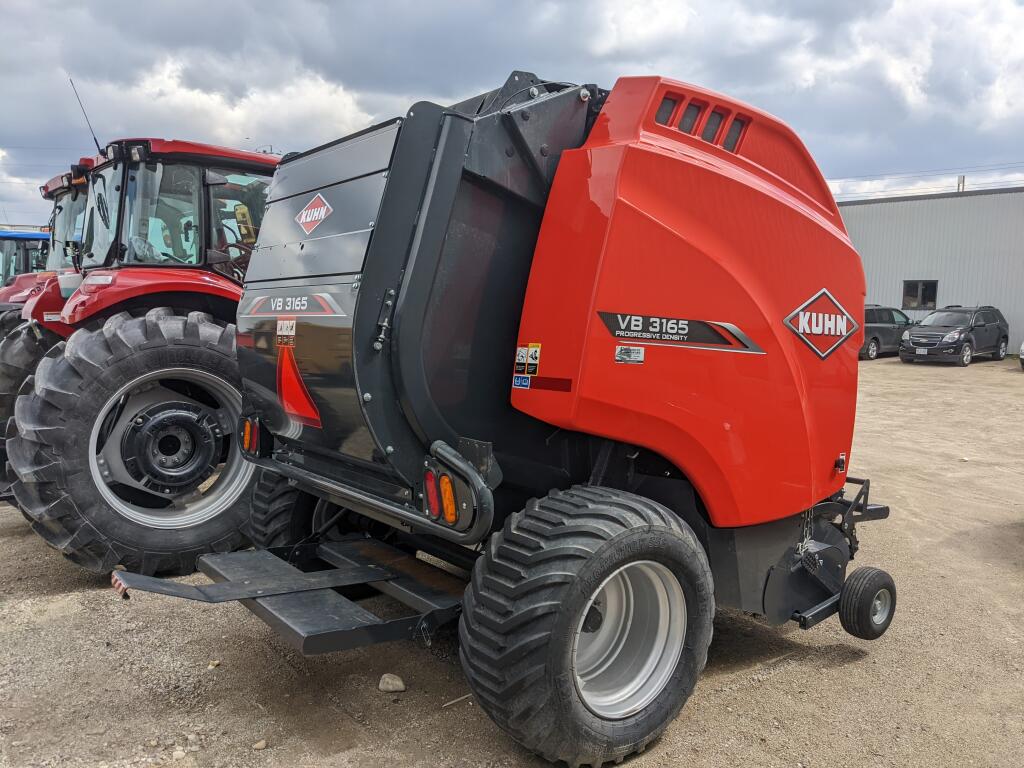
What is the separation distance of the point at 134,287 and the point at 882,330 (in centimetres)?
2108

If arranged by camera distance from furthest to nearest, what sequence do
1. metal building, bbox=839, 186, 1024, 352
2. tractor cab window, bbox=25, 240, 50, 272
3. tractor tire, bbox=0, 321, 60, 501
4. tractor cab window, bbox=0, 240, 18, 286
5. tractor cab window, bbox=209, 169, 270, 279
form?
metal building, bbox=839, 186, 1024, 352 → tractor cab window, bbox=0, 240, 18, 286 → tractor cab window, bbox=25, 240, 50, 272 → tractor tire, bbox=0, 321, 60, 501 → tractor cab window, bbox=209, 169, 270, 279

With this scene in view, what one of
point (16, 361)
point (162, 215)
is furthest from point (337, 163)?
point (16, 361)

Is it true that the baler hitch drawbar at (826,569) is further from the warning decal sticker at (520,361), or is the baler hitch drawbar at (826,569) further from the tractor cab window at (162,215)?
the tractor cab window at (162,215)

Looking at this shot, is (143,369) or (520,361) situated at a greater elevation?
(520,361)

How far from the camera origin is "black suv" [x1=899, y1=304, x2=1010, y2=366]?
2022 cm

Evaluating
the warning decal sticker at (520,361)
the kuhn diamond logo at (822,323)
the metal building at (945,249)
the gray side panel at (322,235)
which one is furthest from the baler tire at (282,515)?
the metal building at (945,249)

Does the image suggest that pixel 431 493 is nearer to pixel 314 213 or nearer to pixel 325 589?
pixel 325 589

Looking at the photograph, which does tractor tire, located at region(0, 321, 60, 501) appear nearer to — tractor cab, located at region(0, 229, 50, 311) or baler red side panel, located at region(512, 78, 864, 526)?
baler red side panel, located at region(512, 78, 864, 526)

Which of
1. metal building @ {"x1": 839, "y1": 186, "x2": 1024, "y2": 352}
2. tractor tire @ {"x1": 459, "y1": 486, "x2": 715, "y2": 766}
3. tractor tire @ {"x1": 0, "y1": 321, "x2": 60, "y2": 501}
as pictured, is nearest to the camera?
tractor tire @ {"x1": 459, "y1": 486, "x2": 715, "y2": 766}

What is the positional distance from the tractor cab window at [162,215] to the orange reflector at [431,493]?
11.8 feet

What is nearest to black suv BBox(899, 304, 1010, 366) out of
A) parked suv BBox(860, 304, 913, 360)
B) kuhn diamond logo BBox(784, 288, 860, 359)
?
parked suv BBox(860, 304, 913, 360)

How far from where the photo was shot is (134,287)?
5320 mm

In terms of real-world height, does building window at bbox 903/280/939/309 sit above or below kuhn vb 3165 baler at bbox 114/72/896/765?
above

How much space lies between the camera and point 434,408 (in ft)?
9.95
